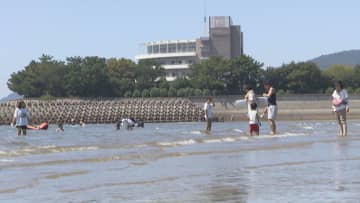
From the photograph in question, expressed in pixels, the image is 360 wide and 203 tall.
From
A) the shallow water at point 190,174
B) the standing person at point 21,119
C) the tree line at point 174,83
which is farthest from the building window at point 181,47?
the shallow water at point 190,174

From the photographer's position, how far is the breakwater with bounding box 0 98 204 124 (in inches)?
4466

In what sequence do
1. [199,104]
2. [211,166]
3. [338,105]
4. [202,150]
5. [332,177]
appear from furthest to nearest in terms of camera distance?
[199,104] < [338,105] < [202,150] < [211,166] < [332,177]

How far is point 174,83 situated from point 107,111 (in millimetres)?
17325

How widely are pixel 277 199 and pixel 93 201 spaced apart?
6.53ft

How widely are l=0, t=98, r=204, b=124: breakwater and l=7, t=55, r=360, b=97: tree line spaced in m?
6.10

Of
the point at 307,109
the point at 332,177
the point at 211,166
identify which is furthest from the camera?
the point at 307,109

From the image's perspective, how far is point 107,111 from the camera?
117m

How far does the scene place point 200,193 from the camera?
955 cm

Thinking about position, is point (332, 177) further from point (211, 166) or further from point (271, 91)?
point (271, 91)

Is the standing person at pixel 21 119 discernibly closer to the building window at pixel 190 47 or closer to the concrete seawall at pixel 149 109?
the concrete seawall at pixel 149 109

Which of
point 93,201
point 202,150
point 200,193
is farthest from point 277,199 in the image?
point 202,150

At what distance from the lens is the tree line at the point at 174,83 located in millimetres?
124125

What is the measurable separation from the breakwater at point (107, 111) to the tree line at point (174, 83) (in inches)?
240

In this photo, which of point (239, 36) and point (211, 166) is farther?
point (239, 36)
